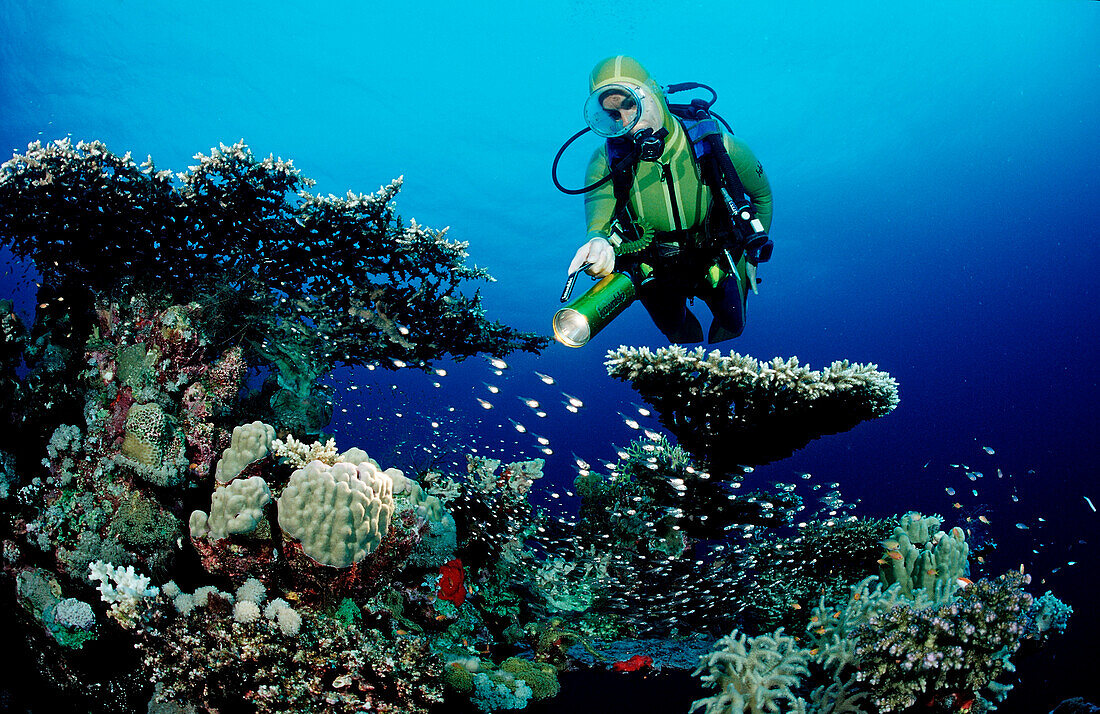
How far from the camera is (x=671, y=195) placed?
360 centimetres

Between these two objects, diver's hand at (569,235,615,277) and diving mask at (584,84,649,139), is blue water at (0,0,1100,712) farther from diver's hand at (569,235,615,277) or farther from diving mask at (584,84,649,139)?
diving mask at (584,84,649,139)

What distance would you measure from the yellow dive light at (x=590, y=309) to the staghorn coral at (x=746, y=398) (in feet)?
5.12

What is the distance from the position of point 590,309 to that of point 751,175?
2.27 meters

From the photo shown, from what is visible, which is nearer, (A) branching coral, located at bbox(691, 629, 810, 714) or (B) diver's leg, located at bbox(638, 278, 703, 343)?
(A) branching coral, located at bbox(691, 629, 810, 714)

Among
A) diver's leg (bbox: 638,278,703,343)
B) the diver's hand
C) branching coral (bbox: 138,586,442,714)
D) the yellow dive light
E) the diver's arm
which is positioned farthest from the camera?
diver's leg (bbox: 638,278,703,343)

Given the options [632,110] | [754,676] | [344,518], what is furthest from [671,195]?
[754,676]

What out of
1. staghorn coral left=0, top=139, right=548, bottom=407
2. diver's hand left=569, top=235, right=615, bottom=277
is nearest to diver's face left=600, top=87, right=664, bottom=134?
diver's hand left=569, top=235, right=615, bottom=277

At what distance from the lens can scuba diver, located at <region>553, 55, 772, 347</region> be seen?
322 centimetres

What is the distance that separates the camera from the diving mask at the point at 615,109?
3.12 m

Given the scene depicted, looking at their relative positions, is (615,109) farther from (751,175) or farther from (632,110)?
(751,175)

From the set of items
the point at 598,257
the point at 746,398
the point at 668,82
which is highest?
→ the point at 668,82

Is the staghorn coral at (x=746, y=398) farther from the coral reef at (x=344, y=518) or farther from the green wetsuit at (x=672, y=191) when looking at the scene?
the green wetsuit at (x=672, y=191)

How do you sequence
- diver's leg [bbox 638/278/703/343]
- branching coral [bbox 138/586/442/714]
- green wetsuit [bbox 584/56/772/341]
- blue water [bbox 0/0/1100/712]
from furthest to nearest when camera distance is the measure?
1. blue water [bbox 0/0/1100/712]
2. diver's leg [bbox 638/278/703/343]
3. green wetsuit [bbox 584/56/772/341]
4. branching coral [bbox 138/586/442/714]

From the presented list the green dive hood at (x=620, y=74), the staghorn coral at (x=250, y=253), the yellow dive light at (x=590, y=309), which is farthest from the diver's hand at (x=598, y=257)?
the staghorn coral at (x=250, y=253)
